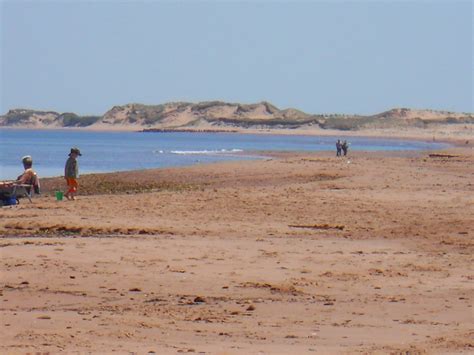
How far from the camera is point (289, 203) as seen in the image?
1939 centimetres

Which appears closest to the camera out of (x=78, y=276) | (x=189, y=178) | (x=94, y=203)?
(x=78, y=276)

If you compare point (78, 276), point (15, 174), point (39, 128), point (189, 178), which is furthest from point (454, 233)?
point (39, 128)

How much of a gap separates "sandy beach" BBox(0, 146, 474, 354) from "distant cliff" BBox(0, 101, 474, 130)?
106351mm

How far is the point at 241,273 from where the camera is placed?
11.6m

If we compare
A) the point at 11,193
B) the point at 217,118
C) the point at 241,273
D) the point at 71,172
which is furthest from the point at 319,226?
the point at 217,118

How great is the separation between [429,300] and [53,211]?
9276 millimetres

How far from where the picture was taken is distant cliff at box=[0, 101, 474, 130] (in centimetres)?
13112

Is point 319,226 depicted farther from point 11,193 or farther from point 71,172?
point 71,172

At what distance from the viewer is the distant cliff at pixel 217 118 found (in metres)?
131

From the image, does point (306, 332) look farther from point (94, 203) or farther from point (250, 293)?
point (94, 203)

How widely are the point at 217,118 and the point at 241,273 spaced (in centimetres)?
13739

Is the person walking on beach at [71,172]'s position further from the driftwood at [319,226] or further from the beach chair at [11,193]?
the driftwood at [319,226]

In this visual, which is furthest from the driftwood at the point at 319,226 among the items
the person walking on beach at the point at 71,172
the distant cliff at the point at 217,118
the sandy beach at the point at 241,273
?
the distant cliff at the point at 217,118

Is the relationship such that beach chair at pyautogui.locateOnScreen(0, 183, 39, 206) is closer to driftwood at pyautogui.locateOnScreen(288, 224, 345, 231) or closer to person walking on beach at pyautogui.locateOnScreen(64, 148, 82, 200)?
person walking on beach at pyautogui.locateOnScreen(64, 148, 82, 200)
